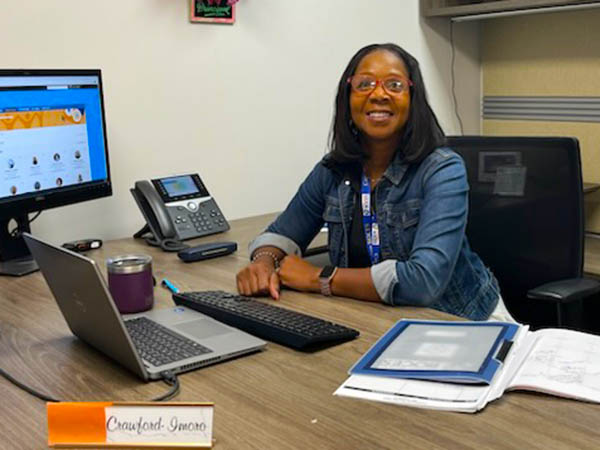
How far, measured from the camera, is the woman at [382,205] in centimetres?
157

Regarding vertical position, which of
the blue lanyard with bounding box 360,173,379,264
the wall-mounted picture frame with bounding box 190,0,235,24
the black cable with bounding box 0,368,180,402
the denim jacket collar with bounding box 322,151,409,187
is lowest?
the black cable with bounding box 0,368,180,402

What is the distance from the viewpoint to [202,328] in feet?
4.25

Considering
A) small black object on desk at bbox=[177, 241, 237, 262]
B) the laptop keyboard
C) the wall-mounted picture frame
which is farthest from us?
the wall-mounted picture frame

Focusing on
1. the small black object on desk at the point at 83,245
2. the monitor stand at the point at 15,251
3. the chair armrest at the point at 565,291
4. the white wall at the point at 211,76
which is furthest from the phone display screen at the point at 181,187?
the chair armrest at the point at 565,291

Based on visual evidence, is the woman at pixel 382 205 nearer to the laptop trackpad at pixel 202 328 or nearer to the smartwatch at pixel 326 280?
the smartwatch at pixel 326 280

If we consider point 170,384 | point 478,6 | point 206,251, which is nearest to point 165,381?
point 170,384

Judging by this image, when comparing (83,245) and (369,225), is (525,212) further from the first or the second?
(83,245)

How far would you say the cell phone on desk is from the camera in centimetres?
208

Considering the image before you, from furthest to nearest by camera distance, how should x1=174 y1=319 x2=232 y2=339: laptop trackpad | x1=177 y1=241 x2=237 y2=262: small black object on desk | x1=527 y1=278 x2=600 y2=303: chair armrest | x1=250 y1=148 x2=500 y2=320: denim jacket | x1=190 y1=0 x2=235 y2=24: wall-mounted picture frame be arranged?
x1=190 y1=0 x2=235 y2=24: wall-mounted picture frame
x1=177 y1=241 x2=237 y2=262: small black object on desk
x1=527 y1=278 x2=600 y2=303: chair armrest
x1=250 y1=148 x2=500 y2=320: denim jacket
x1=174 y1=319 x2=232 y2=339: laptop trackpad

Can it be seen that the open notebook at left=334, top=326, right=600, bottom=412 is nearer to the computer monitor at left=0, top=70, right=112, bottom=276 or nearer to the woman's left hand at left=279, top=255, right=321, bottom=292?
the woman's left hand at left=279, top=255, right=321, bottom=292

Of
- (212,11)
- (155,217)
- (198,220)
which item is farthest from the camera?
(212,11)

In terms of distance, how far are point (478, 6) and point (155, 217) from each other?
5.34ft

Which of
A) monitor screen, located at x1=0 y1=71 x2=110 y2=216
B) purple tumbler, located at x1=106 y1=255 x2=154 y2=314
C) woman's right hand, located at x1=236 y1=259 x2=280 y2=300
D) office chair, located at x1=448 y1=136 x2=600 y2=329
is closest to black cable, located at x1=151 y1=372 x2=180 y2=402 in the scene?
purple tumbler, located at x1=106 y1=255 x2=154 y2=314

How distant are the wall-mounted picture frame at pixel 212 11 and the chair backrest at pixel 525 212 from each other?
0.94 metres
